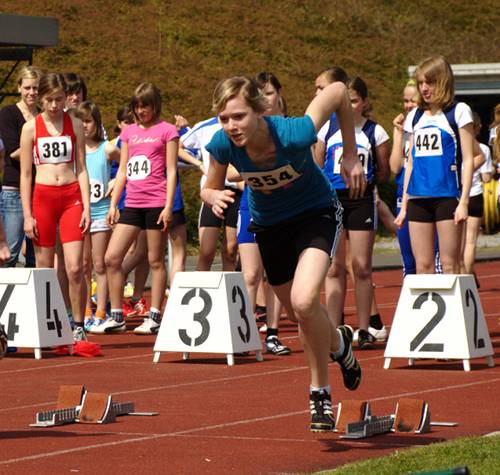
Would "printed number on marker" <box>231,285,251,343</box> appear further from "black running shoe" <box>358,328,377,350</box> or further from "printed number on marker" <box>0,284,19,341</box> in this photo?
"printed number on marker" <box>0,284,19,341</box>

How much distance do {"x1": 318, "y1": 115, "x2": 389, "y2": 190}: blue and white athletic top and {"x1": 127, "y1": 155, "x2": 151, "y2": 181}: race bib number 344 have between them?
2.10m

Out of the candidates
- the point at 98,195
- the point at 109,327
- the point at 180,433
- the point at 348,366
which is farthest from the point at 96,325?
the point at 180,433

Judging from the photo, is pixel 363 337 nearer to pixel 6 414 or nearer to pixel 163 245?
pixel 163 245

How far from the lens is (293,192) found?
8094 mm

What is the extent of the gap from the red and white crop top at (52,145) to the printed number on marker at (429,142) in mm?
2894

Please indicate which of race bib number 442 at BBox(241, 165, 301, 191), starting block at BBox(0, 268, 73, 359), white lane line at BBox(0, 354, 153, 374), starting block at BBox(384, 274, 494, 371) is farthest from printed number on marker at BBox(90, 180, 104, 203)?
race bib number 442 at BBox(241, 165, 301, 191)

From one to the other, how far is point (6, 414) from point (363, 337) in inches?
169

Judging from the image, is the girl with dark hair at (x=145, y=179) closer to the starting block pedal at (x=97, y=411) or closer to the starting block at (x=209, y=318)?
the starting block at (x=209, y=318)

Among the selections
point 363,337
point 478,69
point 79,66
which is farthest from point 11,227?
point 79,66

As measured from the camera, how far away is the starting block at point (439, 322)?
11.0 meters

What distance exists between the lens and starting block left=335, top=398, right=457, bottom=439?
800 cm

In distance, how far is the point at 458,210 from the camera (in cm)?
1127

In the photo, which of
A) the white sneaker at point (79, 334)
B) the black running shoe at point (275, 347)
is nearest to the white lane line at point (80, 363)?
the white sneaker at point (79, 334)

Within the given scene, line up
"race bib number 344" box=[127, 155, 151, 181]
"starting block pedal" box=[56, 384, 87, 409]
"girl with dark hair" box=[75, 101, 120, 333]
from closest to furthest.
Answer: "starting block pedal" box=[56, 384, 87, 409] < "race bib number 344" box=[127, 155, 151, 181] < "girl with dark hair" box=[75, 101, 120, 333]
